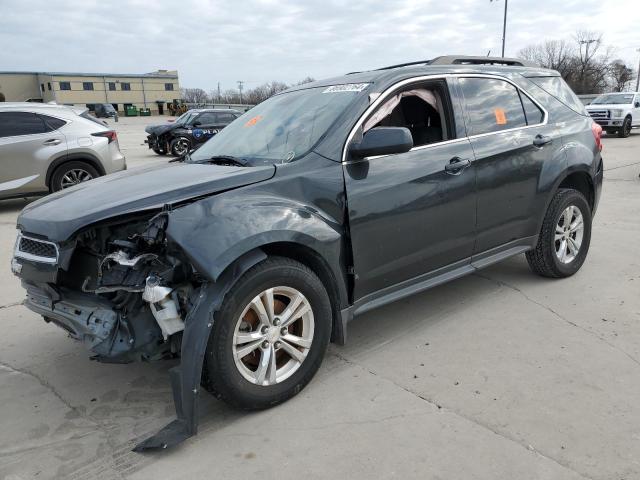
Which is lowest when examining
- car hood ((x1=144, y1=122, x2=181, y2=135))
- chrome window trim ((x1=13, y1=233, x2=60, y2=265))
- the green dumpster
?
chrome window trim ((x1=13, y1=233, x2=60, y2=265))

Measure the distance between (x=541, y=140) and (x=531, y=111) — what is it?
291 mm

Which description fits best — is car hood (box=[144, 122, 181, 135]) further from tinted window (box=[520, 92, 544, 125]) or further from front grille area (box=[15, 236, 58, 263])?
front grille area (box=[15, 236, 58, 263])

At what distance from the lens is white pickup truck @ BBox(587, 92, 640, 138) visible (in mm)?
21405

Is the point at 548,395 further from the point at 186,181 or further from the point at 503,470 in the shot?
the point at 186,181

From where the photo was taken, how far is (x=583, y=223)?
4789 millimetres

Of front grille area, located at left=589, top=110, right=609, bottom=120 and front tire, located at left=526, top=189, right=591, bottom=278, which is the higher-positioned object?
front grille area, located at left=589, top=110, right=609, bottom=120

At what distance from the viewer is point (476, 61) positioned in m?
4.37

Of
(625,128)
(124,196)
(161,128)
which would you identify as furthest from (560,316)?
(625,128)

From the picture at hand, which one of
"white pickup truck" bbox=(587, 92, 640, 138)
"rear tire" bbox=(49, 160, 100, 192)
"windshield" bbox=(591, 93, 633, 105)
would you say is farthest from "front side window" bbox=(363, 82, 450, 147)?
"windshield" bbox=(591, 93, 633, 105)

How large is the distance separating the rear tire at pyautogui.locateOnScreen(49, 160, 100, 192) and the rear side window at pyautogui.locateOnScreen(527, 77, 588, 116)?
710 cm

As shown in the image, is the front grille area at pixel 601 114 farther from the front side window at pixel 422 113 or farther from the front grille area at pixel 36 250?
the front grille area at pixel 36 250

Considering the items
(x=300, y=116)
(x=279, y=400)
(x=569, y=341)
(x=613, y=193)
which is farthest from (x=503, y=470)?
(x=613, y=193)

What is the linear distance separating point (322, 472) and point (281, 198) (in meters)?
1.43

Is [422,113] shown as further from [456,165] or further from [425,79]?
[456,165]
